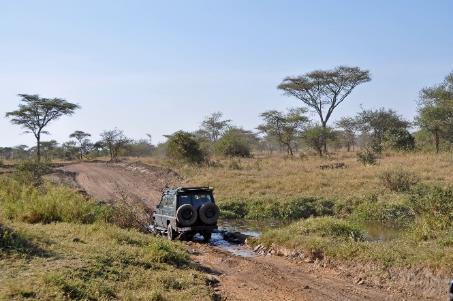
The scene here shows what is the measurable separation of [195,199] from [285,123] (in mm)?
43628

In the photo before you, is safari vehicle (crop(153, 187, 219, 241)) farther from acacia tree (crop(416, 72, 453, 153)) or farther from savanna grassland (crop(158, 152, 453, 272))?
acacia tree (crop(416, 72, 453, 153))

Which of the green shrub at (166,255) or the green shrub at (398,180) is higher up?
the green shrub at (398,180)

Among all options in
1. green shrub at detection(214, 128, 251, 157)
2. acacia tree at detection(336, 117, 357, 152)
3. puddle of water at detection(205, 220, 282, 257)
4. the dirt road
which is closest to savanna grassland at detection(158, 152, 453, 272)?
puddle of water at detection(205, 220, 282, 257)

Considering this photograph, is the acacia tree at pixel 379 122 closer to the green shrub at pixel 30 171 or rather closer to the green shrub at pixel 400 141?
the green shrub at pixel 400 141

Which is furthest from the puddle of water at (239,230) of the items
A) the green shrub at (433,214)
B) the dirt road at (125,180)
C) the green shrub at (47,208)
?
the dirt road at (125,180)

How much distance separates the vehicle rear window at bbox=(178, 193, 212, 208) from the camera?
17047 mm

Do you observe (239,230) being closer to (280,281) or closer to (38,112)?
(280,281)

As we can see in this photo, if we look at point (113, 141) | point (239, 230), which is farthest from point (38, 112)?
point (239, 230)

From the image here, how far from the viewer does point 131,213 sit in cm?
1730

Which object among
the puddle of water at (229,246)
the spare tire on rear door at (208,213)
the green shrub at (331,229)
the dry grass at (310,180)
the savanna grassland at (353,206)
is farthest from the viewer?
the dry grass at (310,180)

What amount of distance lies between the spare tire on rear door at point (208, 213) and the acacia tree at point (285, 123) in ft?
141

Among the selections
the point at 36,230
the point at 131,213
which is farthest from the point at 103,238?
the point at 131,213

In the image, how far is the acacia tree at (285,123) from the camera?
5906cm

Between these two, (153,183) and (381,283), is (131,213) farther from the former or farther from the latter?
(153,183)
